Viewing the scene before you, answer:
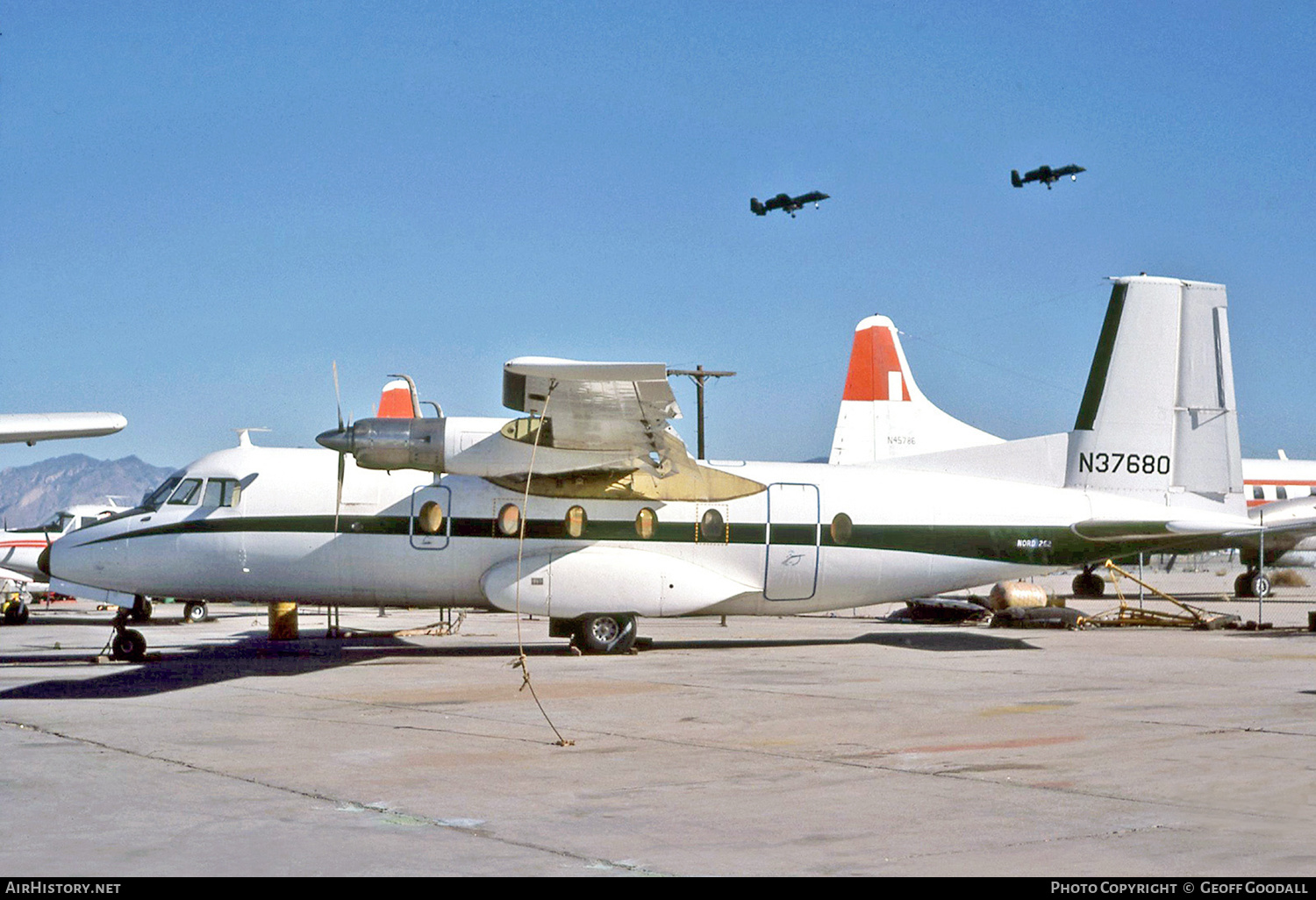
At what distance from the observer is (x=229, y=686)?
1473 centimetres

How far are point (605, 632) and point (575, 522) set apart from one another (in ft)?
5.91

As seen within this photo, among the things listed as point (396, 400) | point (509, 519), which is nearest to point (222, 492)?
point (509, 519)

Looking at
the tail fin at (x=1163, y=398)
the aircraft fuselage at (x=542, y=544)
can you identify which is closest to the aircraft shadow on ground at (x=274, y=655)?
the aircraft fuselage at (x=542, y=544)

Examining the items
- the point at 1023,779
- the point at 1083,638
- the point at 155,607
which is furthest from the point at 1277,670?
the point at 155,607

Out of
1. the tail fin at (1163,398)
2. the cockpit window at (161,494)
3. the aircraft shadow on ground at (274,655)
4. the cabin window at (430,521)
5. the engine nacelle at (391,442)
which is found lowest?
the aircraft shadow on ground at (274,655)

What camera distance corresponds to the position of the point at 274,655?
19531 millimetres

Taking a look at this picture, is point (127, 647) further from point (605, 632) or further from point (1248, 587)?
point (1248, 587)

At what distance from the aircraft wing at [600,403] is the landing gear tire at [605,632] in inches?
106

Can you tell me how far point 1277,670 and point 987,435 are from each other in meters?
13.9

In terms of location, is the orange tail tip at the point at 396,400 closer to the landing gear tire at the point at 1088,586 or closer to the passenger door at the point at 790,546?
the passenger door at the point at 790,546

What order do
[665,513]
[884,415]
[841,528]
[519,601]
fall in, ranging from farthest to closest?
[884,415]
[841,528]
[665,513]
[519,601]

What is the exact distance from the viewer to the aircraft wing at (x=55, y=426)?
18812 mm

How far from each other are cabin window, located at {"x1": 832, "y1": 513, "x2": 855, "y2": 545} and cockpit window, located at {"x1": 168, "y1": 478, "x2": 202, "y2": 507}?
9630 mm
